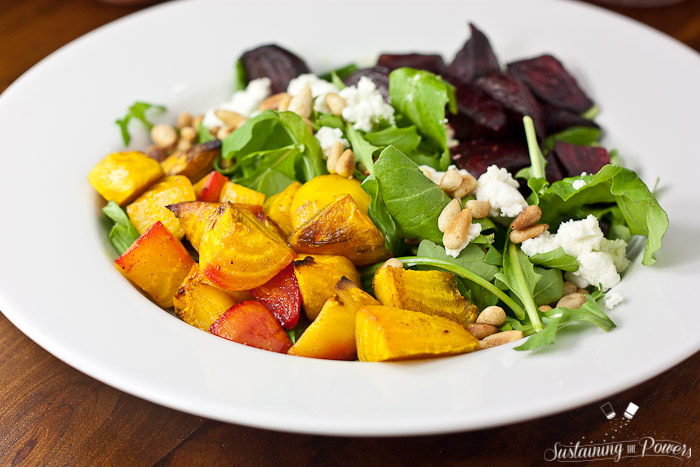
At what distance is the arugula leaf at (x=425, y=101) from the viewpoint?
2051 millimetres

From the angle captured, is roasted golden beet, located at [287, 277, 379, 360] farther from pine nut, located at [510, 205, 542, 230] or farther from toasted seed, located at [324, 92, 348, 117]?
toasted seed, located at [324, 92, 348, 117]

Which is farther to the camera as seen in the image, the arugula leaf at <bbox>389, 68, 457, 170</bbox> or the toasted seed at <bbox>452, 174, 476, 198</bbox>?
the arugula leaf at <bbox>389, 68, 457, 170</bbox>

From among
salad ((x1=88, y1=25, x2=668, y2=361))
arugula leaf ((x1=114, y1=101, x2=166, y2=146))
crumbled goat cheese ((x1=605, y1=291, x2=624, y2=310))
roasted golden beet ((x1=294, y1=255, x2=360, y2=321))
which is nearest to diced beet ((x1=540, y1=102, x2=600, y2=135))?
salad ((x1=88, y1=25, x2=668, y2=361))

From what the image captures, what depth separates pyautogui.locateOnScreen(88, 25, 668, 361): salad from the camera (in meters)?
1.58

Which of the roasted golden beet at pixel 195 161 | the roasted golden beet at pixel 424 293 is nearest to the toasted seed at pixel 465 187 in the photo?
the roasted golden beet at pixel 424 293

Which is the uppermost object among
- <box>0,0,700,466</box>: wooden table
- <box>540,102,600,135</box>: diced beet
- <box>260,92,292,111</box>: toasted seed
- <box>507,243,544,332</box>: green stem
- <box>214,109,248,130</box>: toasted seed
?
<box>260,92,292,111</box>: toasted seed

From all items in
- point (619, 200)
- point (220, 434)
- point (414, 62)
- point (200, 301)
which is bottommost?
point (220, 434)

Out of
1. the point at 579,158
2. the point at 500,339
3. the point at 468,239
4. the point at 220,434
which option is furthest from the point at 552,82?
the point at 220,434

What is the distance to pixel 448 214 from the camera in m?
1.72

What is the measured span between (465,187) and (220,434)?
0.91 m

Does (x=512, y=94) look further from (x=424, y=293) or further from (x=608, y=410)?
(x=608, y=410)

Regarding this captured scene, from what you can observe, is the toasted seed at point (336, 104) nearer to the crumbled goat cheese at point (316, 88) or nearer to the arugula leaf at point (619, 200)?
the crumbled goat cheese at point (316, 88)

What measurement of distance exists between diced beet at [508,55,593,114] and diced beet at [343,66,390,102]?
1.59 feet

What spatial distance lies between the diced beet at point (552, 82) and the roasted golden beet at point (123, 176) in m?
1.33
